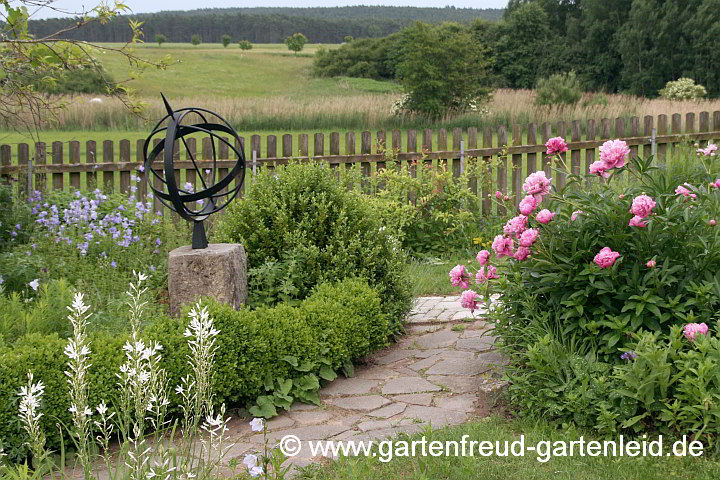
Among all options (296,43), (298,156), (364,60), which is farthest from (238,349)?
(296,43)

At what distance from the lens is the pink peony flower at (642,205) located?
12.5 feet

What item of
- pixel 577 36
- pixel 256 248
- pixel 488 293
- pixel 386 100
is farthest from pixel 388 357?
pixel 577 36

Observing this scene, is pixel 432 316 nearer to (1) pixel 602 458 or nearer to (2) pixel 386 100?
(1) pixel 602 458

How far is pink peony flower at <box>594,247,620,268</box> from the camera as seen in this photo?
3.84 m

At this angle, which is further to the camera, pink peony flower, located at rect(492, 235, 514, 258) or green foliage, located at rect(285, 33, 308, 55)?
green foliage, located at rect(285, 33, 308, 55)

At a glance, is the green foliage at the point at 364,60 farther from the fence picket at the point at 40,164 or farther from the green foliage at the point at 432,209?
the fence picket at the point at 40,164

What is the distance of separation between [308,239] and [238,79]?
40.8 meters

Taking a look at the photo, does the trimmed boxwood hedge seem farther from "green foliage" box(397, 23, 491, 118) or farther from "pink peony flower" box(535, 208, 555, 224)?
"green foliage" box(397, 23, 491, 118)

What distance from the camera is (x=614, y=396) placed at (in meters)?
3.75

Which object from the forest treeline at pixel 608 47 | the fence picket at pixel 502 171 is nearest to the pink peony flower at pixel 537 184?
the fence picket at pixel 502 171

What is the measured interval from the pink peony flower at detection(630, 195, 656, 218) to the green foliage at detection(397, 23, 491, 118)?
19.1 meters

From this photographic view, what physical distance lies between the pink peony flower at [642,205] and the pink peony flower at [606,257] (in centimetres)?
24

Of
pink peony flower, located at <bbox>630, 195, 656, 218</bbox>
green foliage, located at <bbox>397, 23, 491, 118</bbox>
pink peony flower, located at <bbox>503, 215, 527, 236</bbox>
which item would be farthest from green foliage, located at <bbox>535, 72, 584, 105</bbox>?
pink peony flower, located at <bbox>630, 195, 656, 218</bbox>

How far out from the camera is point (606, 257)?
3.85 metres
